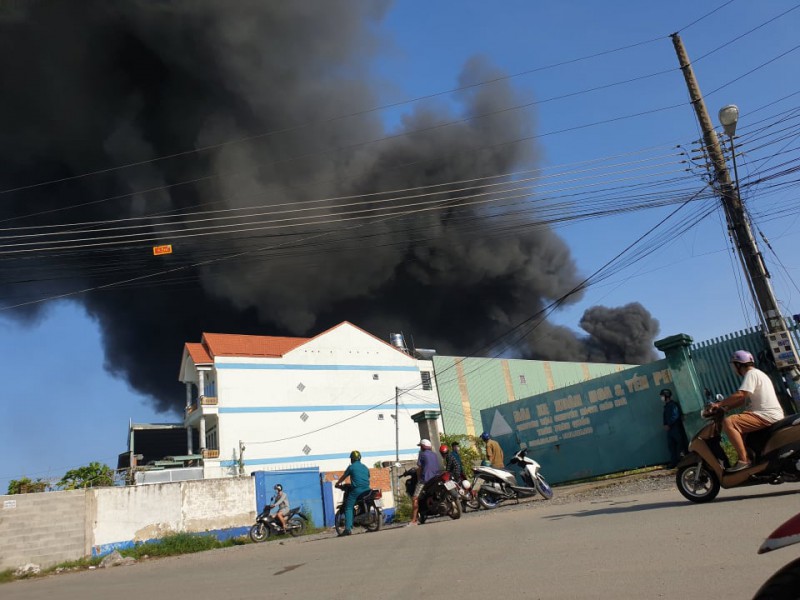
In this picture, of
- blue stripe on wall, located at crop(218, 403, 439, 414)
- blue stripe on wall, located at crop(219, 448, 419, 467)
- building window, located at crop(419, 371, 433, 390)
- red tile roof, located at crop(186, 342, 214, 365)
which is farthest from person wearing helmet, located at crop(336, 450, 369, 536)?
building window, located at crop(419, 371, 433, 390)

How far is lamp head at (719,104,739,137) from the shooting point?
970cm

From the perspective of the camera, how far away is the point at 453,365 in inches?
1432

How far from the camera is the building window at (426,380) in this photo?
119ft

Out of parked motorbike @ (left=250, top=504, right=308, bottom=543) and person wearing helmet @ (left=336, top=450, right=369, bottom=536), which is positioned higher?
person wearing helmet @ (left=336, top=450, right=369, bottom=536)

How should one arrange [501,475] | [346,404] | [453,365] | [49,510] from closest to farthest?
[501,475] < [49,510] < [346,404] < [453,365]

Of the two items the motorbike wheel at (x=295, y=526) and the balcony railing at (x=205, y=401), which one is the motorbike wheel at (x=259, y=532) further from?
the balcony railing at (x=205, y=401)

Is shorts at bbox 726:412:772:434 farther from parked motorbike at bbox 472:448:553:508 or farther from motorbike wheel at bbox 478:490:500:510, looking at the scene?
motorbike wheel at bbox 478:490:500:510

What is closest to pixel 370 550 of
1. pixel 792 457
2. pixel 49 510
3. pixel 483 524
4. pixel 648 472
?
pixel 483 524

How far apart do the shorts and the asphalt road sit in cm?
61

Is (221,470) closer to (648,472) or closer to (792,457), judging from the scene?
(648,472)

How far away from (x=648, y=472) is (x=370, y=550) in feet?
21.6

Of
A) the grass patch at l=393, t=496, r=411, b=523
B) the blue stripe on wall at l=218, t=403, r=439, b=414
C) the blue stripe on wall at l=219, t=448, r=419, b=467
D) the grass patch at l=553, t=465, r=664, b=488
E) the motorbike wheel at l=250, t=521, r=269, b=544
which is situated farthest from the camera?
the blue stripe on wall at l=218, t=403, r=439, b=414

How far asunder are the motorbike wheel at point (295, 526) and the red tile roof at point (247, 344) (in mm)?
17355

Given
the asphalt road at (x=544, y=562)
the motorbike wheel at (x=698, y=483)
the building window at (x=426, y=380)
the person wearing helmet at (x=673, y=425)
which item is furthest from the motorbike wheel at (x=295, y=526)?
the building window at (x=426, y=380)
